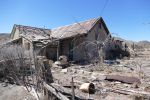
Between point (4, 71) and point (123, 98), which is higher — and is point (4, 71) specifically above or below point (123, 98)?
above

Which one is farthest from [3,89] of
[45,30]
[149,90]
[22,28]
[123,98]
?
[45,30]

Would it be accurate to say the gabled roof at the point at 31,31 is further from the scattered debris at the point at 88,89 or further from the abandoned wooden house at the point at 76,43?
the scattered debris at the point at 88,89

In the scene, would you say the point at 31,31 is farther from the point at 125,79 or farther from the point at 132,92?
the point at 132,92

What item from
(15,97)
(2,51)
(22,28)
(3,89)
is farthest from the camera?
(22,28)

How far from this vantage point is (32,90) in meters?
8.36

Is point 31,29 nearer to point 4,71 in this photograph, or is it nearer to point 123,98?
point 4,71

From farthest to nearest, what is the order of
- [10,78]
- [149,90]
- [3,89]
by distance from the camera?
[10,78] → [3,89] → [149,90]

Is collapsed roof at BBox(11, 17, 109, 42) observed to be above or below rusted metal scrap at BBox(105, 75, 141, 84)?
above

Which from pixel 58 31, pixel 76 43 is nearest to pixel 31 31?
pixel 58 31

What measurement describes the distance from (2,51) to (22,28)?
559 inches

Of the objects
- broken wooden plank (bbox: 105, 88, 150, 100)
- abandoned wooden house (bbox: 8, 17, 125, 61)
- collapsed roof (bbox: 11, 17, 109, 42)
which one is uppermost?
collapsed roof (bbox: 11, 17, 109, 42)

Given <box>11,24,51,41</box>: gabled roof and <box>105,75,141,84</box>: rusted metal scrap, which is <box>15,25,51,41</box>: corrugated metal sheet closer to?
<box>11,24,51,41</box>: gabled roof

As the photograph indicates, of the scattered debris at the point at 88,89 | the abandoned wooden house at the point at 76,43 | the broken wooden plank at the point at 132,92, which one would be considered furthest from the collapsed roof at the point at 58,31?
the broken wooden plank at the point at 132,92

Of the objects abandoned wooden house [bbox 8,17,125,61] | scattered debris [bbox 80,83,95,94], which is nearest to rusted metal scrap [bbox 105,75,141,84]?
scattered debris [bbox 80,83,95,94]
